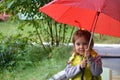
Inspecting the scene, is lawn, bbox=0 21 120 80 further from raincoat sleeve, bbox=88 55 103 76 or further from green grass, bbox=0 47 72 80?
raincoat sleeve, bbox=88 55 103 76

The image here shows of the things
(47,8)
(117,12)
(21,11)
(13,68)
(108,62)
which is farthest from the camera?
(21,11)

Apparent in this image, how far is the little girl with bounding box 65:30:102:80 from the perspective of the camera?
143 inches

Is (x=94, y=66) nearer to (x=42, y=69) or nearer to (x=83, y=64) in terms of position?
(x=83, y=64)

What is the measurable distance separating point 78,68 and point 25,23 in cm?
561

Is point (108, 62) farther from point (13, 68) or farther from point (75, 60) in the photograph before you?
point (75, 60)

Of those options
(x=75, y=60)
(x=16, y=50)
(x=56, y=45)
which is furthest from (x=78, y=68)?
(x=56, y=45)

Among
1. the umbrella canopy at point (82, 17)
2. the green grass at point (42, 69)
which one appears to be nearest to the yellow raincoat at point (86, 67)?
the umbrella canopy at point (82, 17)

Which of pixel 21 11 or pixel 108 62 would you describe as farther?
pixel 21 11

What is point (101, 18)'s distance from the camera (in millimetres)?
4102

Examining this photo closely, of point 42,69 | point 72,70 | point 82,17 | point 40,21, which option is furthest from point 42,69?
point 72,70

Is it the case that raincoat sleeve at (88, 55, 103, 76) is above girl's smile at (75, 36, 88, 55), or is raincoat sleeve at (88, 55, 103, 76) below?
below

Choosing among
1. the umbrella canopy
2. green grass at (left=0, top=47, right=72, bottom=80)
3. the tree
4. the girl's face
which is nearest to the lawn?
green grass at (left=0, top=47, right=72, bottom=80)

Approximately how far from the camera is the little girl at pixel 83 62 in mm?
3643

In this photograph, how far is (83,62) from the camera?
3.64m
